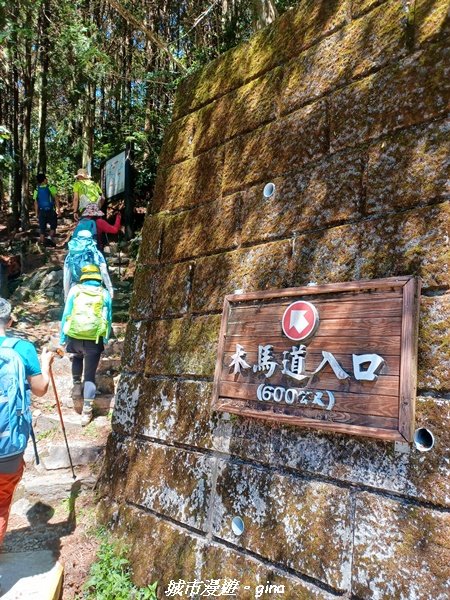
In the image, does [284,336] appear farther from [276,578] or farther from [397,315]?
[276,578]

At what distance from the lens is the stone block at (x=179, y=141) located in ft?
11.4

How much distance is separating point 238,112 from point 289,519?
242cm

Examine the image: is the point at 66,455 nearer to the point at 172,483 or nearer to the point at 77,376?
the point at 77,376

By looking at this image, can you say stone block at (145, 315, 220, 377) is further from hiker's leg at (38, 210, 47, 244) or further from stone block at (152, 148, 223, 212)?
hiker's leg at (38, 210, 47, 244)

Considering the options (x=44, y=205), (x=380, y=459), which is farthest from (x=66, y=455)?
(x=44, y=205)

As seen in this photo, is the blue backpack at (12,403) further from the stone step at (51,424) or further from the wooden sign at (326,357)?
the stone step at (51,424)

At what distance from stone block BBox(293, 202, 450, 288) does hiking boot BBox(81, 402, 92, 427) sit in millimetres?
3236

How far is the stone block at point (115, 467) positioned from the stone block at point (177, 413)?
19 centimetres

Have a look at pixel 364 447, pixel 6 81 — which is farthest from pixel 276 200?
pixel 6 81

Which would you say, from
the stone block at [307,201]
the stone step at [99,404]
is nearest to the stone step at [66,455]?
the stone step at [99,404]

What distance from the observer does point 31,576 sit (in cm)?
287

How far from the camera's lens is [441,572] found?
166cm

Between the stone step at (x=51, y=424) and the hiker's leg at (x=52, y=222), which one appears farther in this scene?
the hiker's leg at (x=52, y=222)

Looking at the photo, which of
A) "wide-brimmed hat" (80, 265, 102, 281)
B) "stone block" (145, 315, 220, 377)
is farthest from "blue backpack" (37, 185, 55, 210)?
"stone block" (145, 315, 220, 377)
